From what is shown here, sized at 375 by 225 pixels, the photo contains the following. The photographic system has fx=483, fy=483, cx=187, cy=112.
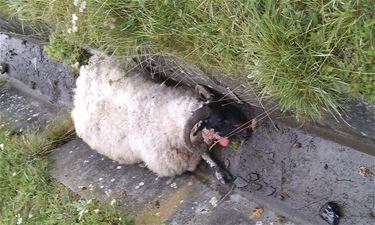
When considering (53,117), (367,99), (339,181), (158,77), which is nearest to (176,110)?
(158,77)

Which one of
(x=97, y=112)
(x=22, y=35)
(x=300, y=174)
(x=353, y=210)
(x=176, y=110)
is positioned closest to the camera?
(x=353, y=210)

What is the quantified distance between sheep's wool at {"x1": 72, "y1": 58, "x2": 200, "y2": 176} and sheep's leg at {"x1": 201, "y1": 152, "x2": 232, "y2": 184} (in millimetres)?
118

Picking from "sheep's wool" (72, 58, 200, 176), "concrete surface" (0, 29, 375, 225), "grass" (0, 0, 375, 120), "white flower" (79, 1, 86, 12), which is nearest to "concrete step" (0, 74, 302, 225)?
"concrete surface" (0, 29, 375, 225)

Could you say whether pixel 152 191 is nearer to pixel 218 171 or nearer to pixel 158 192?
pixel 158 192

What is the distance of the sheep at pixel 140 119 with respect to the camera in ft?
10.5

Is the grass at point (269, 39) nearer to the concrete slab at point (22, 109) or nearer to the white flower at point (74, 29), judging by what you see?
the white flower at point (74, 29)

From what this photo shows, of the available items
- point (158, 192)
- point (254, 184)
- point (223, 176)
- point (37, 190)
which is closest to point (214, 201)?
point (223, 176)

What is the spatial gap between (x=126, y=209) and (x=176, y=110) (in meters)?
Result: 0.81

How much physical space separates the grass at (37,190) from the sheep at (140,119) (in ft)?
1.49

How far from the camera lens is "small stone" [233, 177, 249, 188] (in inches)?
123

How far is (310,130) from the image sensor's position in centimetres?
278

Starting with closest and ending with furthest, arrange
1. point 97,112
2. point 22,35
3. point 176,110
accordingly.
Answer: point 176,110
point 97,112
point 22,35

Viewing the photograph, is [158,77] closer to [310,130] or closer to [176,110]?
[176,110]

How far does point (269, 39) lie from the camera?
2.16 metres
